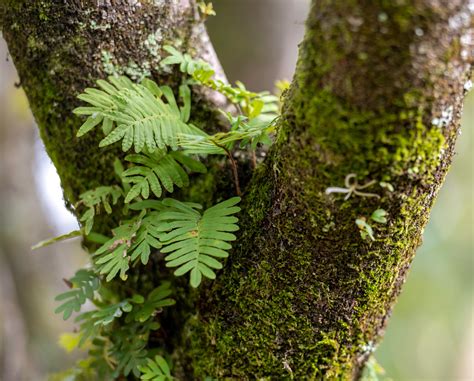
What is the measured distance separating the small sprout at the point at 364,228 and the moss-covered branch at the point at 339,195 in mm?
12

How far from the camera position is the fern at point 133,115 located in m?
1.17

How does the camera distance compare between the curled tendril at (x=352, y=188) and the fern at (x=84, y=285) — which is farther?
the fern at (x=84, y=285)

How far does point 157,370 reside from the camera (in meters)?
1.39

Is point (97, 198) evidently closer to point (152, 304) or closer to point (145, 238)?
point (145, 238)

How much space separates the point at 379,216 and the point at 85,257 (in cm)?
499

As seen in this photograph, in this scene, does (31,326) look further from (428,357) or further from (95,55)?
(428,357)

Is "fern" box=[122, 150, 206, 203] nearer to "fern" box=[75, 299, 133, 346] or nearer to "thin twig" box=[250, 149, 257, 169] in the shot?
"thin twig" box=[250, 149, 257, 169]

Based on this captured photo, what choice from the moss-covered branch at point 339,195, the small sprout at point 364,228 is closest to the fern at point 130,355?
the moss-covered branch at point 339,195

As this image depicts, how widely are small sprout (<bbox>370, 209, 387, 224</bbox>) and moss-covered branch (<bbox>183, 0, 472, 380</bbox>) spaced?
0.01 m

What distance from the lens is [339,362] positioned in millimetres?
1303

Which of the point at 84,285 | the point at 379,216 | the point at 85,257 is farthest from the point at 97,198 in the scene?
the point at 85,257

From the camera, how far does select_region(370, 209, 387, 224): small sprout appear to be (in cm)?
101

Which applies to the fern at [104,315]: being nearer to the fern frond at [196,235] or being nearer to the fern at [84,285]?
the fern at [84,285]

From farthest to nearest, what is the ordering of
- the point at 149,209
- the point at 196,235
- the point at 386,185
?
the point at 149,209 → the point at 196,235 → the point at 386,185
